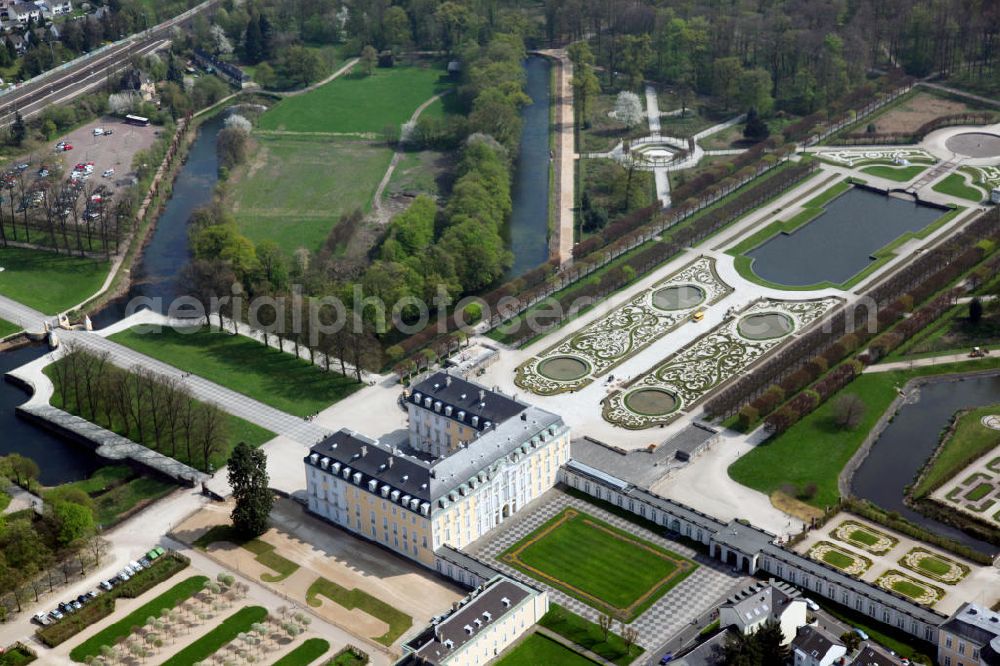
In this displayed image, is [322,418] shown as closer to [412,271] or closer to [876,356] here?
[412,271]

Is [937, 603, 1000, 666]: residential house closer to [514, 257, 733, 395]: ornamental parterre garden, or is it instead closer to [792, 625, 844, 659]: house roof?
[792, 625, 844, 659]: house roof

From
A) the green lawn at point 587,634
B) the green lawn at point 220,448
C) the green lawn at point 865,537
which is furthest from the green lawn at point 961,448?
the green lawn at point 220,448

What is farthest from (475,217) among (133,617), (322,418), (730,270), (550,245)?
(133,617)

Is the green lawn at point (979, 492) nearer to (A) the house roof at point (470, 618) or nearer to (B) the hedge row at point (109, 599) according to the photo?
(A) the house roof at point (470, 618)

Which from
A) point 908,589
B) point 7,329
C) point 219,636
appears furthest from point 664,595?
point 7,329

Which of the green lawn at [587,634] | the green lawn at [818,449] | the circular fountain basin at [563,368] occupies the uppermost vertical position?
the circular fountain basin at [563,368]

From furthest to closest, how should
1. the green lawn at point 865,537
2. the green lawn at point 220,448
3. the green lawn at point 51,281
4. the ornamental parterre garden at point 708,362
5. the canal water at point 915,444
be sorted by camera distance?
the green lawn at point 51,281
the ornamental parterre garden at point 708,362
the green lawn at point 220,448
the canal water at point 915,444
the green lawn at point 865,537

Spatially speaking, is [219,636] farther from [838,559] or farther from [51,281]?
[51,281]
